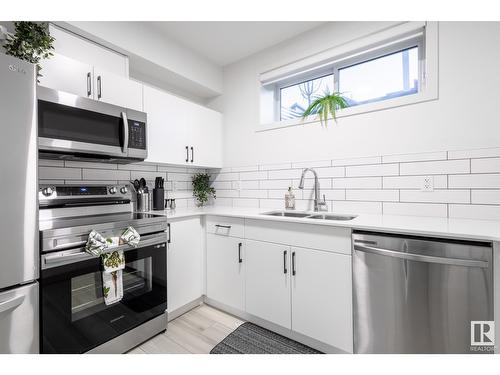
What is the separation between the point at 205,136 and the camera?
9.06ft

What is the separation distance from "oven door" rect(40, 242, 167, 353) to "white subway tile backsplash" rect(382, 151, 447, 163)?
1891 millimetres

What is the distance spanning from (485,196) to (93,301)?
8.42ft

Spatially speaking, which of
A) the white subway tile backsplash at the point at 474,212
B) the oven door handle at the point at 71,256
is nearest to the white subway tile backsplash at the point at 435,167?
the white subway tile backsplash at the point at 474,212

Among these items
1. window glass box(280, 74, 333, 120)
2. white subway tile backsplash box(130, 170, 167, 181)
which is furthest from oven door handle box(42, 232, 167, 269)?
window glass box(280, 74, 333, 120)

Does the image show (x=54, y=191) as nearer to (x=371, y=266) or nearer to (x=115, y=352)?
(x=115, y=352)

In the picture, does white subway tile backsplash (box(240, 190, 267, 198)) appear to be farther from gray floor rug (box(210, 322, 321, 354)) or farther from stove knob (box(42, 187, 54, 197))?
stove knob (box(42, 187, 54, 197))

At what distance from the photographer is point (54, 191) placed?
173cm

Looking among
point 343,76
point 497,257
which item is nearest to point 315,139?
point 343,76

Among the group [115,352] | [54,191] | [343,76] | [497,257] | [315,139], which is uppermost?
[343,76]

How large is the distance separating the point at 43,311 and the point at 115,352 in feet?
1.83

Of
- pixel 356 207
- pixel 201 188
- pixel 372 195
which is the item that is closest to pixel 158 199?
pixel 201 188

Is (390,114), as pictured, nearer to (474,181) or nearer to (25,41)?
(474,181)

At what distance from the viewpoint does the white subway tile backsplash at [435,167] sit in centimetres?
166

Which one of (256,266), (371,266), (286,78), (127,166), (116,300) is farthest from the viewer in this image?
(286,78)
